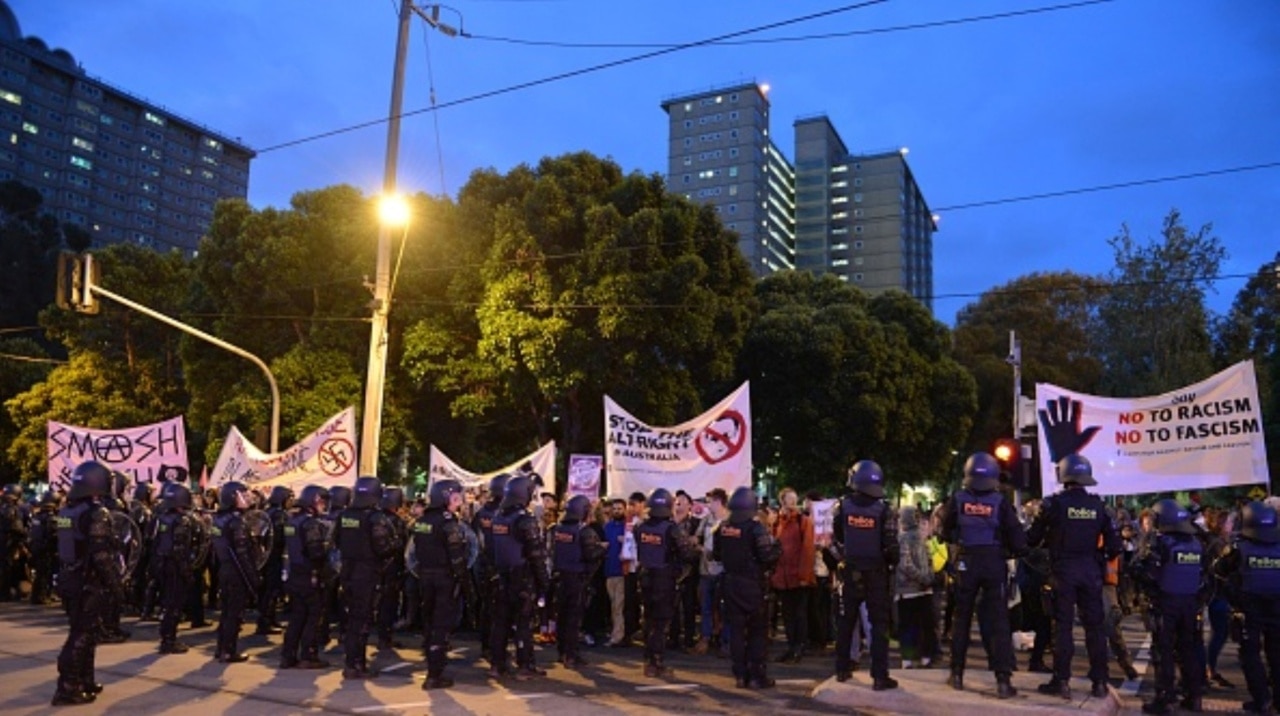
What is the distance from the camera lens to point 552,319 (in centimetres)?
2581

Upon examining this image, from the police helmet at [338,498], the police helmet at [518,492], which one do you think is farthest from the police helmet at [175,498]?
the police helmet at [518,492]

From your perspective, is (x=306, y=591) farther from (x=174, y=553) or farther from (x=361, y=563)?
(x=174, y=553)

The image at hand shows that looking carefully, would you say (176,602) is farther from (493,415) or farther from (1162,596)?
(493,415)

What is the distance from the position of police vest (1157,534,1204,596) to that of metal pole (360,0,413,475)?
39.9 feet

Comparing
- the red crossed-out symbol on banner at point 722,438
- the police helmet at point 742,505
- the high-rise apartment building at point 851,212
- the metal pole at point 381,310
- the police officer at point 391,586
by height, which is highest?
the high-rise apartment building at point 851,212

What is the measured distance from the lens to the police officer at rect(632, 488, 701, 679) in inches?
453

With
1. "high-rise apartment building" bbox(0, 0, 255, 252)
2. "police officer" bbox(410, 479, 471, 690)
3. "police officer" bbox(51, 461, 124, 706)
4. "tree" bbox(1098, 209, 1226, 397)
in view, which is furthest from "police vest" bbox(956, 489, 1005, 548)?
"high-rise apartment building" bbox(0, 0, 255, 252)

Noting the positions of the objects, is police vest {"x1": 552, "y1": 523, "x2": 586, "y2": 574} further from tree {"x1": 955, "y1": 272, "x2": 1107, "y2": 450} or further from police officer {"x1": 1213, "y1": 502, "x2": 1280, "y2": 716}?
tree {"x1": 955, "y1": 272, "x2": 1107, "y2": 450}

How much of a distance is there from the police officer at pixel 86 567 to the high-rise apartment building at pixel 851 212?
122028 millimetres

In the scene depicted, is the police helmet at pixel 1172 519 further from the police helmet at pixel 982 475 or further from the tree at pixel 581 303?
the tree at pixel 581 303

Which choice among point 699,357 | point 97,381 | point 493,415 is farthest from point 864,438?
point 97,381

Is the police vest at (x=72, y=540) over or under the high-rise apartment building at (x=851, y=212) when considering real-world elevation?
under

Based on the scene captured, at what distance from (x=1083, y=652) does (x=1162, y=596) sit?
490 centimetres

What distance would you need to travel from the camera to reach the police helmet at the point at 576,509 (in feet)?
40.7
